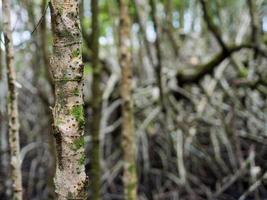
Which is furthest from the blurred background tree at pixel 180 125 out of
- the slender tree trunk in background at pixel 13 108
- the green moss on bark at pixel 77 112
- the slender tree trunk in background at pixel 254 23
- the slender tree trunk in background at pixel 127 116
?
the green moss on bark at pixel 77 112

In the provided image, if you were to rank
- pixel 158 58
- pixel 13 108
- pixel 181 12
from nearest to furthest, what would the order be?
pixel 13 108
pixel 158 58
pixel 181 12

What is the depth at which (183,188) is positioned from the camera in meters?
2.63

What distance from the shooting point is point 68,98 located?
2.77ft

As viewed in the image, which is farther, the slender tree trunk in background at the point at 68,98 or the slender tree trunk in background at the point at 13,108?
the slender tree trunk in background at the point at 13,108

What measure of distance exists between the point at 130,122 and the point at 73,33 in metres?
1.03

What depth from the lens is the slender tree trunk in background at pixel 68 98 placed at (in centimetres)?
83

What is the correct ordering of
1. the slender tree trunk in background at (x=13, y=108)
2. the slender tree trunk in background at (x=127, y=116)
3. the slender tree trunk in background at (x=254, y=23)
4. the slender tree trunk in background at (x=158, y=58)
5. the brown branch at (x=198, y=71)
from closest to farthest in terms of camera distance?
the slender tree trunk in background at (x=13, y=108) → the slender tree trunk in background at (x=127, y=116) → the slender tree trunk in background at (x=158, y=58) → the slender tree trunk in background at (x=254, y=23) → the brown branch at (x=198, y=71)

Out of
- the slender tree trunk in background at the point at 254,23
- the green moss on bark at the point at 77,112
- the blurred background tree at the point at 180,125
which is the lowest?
the blurred background tree at the point at 180,125

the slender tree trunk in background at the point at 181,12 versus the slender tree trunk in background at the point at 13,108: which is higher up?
the slender tree trunk in background at the point at 181,12

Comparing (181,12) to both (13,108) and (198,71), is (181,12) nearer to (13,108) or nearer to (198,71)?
(198,71)

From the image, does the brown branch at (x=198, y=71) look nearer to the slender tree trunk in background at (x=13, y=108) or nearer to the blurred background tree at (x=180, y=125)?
the blurred background tree at (x=180, y=125)

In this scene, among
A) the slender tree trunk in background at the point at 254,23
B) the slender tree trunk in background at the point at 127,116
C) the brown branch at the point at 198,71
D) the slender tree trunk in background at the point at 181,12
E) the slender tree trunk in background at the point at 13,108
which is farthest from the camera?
the slender tree trunk in background at the point at 181,12

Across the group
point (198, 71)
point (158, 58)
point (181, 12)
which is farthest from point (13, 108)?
point (181, 12)

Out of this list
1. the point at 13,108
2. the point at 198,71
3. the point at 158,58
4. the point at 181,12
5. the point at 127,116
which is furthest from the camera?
the point at 181,12
